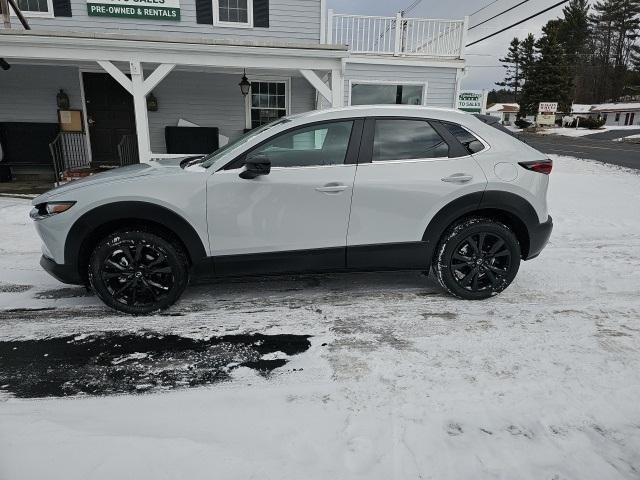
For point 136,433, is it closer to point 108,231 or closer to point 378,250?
point 108,231

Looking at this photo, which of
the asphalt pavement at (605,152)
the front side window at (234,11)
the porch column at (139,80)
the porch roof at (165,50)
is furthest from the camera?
the asphalt pavement at (605,152)

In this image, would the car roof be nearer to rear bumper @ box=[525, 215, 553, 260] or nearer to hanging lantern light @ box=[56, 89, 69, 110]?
rear bumper @ box=[525, 215, 553, 260]

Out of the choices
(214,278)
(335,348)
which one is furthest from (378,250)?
(214,278)

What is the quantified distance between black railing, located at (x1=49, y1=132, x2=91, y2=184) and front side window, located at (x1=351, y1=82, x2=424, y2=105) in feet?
24.2

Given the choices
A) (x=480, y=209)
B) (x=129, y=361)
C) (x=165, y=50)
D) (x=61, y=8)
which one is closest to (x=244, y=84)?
(x=165, y=50)

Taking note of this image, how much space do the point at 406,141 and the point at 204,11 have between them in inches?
361

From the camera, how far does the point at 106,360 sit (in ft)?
9.32

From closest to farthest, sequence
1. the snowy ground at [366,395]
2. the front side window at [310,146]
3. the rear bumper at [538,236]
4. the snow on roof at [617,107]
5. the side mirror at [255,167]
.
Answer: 1. the snowy ground at [366,395]
2. the side mirror at [255,167]
3. the front side window at [310,146]
4. the rear bumper at [538,236]
5. the snow on roof at [617,107]

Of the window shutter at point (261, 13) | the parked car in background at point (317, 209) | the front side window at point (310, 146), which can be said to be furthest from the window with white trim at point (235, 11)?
the front side window at point (310, 146)

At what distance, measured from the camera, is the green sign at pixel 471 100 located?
44.8 ft

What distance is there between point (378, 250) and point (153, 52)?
21.8 ft

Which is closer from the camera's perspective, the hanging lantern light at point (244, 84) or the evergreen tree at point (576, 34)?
the hanging lantern light at point (244, 84)

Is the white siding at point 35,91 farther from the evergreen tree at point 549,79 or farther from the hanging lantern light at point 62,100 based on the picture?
the evergreen tree at point 549,79

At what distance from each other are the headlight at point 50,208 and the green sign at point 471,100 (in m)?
12.8
